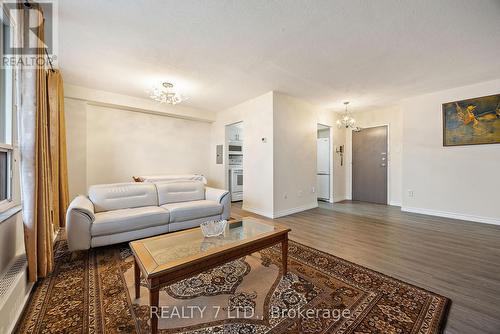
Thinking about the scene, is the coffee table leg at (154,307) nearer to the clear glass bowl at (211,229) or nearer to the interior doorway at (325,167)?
the clear glass bowl at (211,229)

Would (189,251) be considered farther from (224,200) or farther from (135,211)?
(224,200)

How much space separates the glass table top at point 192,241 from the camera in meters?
1.43

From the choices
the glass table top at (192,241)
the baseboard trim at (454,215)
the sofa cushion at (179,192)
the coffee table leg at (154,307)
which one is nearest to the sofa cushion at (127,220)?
the sofa cushion at (179,192)

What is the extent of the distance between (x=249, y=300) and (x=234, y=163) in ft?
14.2

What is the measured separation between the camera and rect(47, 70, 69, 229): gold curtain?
2586 millimetres

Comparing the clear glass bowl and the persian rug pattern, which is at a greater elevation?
the clear glass bowl

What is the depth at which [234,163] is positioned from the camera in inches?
223

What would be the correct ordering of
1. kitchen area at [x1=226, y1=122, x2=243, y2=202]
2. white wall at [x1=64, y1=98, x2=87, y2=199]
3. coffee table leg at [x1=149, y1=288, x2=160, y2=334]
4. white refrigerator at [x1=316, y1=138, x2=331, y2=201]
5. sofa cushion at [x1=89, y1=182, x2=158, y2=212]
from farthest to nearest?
white refrigerator at [x1=316, y1=138, x2=331, y2=201] < kitchen area at [x1=226, y1=122, x2=243, y2=202] < white wall at [x1=64, y1=98, x2=87, y2=199] < sofa cushion at [x1=89, y1=182, x2=158, y2=212] < coffee table leg at [x1=149, y1=288, x2=160, y2=334]

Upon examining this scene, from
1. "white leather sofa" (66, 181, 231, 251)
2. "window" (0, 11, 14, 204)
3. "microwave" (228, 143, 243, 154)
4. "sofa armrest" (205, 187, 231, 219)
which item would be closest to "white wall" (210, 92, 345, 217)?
"microwave" (228, 143, 243, 154)

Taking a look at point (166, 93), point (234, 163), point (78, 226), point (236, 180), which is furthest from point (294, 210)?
point (78, 226)

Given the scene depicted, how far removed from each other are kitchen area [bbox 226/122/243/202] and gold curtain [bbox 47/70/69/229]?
3264mm

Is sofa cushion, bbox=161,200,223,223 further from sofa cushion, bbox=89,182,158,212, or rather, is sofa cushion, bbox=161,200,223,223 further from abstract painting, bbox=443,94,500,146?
abstract painting, bbox=443,94,500,146

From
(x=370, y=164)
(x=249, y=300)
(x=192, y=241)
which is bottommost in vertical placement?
(x=249, y=300)

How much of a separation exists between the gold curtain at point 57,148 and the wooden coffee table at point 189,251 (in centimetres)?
214
